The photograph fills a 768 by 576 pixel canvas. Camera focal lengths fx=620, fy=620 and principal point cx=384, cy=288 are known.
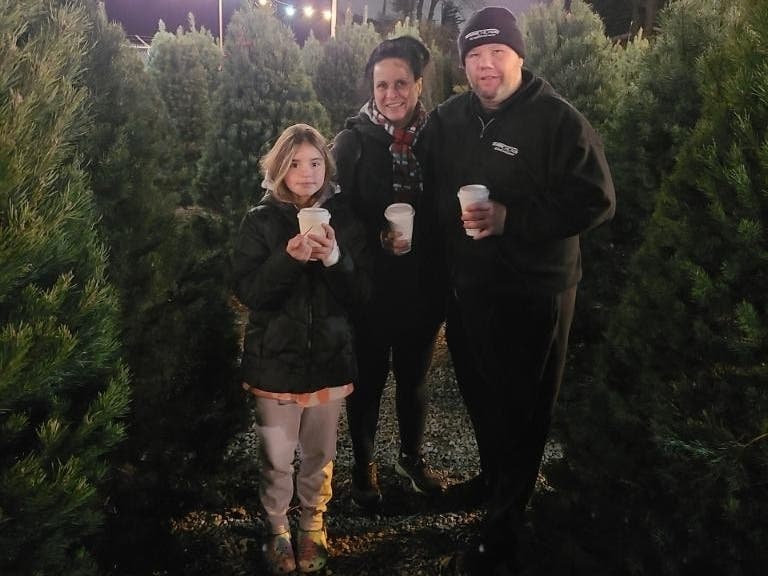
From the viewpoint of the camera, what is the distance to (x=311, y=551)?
122 inches

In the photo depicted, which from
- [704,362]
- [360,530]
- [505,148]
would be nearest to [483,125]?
[505,148]

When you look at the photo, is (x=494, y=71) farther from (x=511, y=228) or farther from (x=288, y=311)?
(x=288, y=311)

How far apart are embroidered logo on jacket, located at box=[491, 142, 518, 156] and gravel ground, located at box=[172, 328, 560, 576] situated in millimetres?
2065

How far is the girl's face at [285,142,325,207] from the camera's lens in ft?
9.14

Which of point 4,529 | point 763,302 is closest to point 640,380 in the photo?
point 763,302

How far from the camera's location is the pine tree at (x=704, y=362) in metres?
1.84

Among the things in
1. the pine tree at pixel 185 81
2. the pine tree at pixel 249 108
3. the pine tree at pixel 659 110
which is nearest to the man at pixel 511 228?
the pine tree at pixel 659 110

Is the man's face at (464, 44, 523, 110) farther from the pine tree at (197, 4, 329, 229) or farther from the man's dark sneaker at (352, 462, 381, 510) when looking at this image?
the pine tree at (197, 4, 329, 229)

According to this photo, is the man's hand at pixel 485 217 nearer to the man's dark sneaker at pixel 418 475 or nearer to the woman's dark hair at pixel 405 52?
the woman's dark hair at pixel 405 52

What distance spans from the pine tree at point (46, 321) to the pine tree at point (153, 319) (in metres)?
0.62

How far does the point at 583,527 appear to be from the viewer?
2291 millimetres

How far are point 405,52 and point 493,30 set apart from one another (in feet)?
1.72

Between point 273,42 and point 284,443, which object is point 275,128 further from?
point 284,443

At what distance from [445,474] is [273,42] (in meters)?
6.01
